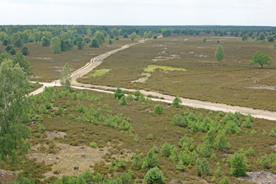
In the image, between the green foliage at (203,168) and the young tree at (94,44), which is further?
the young tree at (94,44)

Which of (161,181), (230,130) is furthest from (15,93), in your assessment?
(230,130)

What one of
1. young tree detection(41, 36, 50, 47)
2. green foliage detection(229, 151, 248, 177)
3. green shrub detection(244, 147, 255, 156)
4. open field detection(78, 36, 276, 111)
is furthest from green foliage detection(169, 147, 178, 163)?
young tree detection(41, 36, 50, 47)

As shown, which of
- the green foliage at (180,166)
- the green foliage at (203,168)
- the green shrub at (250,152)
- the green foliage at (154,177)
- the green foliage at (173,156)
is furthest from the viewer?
the green shrub at (250,152)

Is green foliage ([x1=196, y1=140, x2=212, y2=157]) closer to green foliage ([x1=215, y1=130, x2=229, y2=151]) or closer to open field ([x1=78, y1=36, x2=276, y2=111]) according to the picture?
green foliage ([x1=215, y1=130, x2=229, y2=151])

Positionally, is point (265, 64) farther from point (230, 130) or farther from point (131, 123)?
point (131, 123)

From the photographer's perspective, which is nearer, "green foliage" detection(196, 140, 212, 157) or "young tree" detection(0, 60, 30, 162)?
"young tree" detection(0, 60, 30, 162)

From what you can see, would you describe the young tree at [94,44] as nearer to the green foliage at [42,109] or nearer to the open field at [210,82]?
the open field at [210,82]

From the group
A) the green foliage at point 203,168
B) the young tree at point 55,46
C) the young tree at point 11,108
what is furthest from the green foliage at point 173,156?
the young tree at point 55,46

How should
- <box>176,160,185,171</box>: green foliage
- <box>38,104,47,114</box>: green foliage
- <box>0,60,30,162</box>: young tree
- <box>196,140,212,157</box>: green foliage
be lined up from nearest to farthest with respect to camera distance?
<box>0,60,30,162</box>: young tree
<box>176,160,185,171</box>: green foliage
<box>196,140,212,157</box>: green foliage
<box>38,104,47,114</box>: green foliage
